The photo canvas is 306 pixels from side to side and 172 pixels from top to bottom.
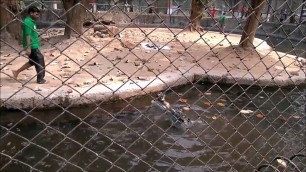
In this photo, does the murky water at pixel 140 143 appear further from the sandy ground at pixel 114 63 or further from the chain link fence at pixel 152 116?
the sandy ground at pixel 114 63

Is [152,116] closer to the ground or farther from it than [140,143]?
closer to the ground

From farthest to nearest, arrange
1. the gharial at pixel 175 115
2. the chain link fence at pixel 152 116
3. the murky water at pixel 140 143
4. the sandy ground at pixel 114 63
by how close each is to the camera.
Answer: the sandy ground at pixel 114 63 → the gharial at pixel 175 115 → the murky water at pixel 140 143 → the chain link fence at pixel 152 116

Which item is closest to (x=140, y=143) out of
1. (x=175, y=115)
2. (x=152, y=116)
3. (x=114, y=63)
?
(x=175, y=115)

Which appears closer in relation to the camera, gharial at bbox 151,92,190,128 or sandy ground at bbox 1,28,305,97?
gharial at bbox 151,92,190,128

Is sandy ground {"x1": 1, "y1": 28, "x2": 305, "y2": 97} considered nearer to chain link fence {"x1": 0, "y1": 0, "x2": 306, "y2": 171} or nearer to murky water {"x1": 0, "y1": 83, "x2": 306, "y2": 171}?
chain link fence {"x1": 0, "y1": 0, "x2": 306, "y2": 171}

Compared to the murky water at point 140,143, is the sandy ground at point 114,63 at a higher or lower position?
lower

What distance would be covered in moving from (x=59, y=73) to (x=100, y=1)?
58.9 feet

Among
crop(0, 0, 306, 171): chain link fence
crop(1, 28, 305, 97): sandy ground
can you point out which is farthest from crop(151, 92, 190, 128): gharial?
crop(1, 28, 305, 97): sandy ground

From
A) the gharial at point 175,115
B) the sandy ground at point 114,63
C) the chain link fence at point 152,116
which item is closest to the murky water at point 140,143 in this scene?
the chain link fence at point 152,116

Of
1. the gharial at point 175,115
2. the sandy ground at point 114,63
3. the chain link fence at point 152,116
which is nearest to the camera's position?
the chain link fence at point 152,116

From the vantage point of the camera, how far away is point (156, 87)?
7.00 metres

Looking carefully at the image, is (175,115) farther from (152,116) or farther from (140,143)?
(152,116)

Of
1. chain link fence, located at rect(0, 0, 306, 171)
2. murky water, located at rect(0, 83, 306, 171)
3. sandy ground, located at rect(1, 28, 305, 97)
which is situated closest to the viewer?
chain link fence, located at rect(0, 0, 306, 171)

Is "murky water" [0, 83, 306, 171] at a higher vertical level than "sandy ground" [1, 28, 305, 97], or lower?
higher
